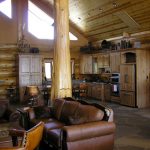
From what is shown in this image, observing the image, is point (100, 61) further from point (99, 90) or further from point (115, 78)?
point (115, 78)

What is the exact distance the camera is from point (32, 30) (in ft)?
40.5

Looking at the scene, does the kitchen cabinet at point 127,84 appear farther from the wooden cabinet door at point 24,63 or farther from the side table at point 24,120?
the side table at point 24,120

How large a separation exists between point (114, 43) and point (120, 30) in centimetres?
90

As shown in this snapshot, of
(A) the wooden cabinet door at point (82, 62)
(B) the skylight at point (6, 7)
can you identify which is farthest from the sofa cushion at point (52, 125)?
(A) the wooden cabinet door at point (82, 62)

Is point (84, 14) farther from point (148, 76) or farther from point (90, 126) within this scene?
point (90, 126)

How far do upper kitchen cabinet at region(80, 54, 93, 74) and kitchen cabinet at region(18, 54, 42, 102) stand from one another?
253 centimetres

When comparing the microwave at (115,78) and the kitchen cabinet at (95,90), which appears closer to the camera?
the microwave at (115,78)

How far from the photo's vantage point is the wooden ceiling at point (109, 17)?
8.94 metres

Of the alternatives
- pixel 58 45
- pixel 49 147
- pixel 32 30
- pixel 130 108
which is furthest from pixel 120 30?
pixel 49 147

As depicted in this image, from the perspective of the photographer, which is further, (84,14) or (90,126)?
(84,14)

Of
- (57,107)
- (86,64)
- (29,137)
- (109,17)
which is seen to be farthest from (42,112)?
(86,64)

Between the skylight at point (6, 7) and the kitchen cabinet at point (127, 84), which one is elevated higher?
the skylight at point (6, 7)

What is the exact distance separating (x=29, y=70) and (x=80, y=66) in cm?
312

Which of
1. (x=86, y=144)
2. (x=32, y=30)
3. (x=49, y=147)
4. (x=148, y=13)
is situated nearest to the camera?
(x=86, y=144)
